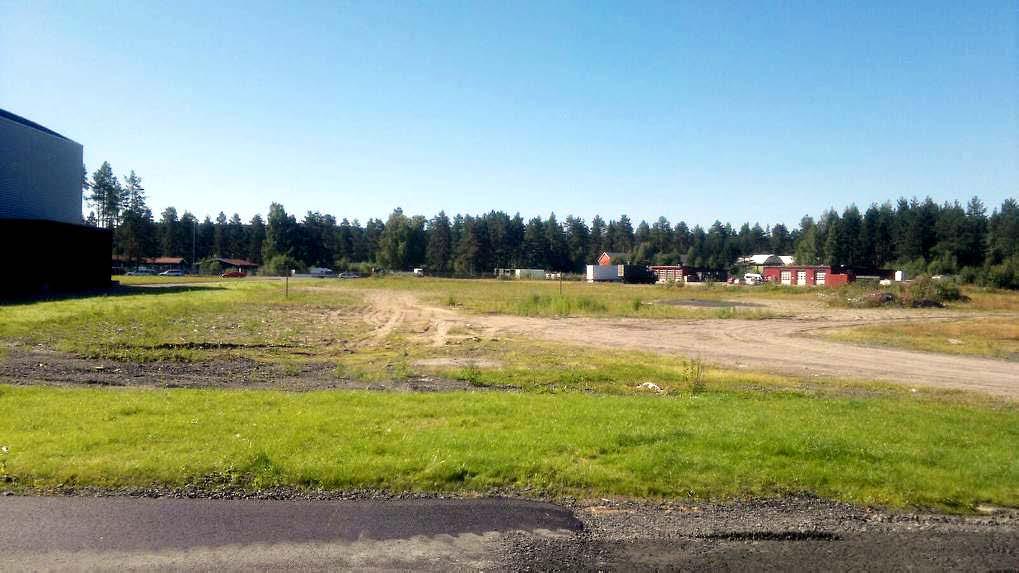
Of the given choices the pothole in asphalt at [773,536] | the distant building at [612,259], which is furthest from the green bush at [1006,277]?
the pothole in asphalt at [773,536]

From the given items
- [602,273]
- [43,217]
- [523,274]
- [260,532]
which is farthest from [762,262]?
[260,532]

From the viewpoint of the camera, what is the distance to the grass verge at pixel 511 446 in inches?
269

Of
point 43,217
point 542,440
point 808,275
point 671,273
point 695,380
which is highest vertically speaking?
point 43,217

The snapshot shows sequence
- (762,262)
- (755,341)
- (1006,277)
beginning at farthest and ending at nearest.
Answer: (762,262), (1006,277), (755,341)

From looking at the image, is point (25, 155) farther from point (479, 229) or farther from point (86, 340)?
point (479, 229)

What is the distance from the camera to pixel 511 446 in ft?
26.0

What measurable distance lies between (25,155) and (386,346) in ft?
133

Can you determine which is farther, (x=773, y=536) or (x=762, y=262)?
(x=762, y=262)

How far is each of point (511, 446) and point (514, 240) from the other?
6256 inches

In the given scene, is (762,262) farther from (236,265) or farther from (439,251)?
(236,265)

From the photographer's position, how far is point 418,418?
376 inches

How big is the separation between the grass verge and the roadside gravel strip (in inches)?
18.1

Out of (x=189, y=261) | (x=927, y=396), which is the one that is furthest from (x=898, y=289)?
(x=189, y=261)

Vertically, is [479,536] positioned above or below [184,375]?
above
